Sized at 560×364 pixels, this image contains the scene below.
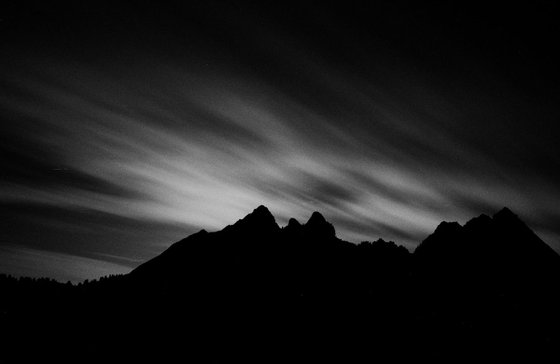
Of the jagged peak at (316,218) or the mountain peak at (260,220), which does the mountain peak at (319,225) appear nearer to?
the jagged peak at (316,218)

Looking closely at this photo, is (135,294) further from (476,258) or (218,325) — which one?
(476,258)

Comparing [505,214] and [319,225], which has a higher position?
[505,214]

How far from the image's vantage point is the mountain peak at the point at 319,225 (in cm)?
14250

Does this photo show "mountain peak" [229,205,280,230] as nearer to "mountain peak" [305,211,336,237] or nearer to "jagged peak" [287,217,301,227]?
"jagged peak" [287,217,301,227]

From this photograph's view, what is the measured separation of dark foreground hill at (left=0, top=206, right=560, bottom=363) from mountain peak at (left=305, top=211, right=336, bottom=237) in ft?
2.18

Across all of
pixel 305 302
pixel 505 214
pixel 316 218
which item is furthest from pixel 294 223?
pixel 505 214

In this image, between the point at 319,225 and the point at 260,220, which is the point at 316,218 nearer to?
the point at 319,225

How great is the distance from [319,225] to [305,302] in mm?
46789

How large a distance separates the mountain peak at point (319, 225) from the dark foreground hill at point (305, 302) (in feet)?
2.18

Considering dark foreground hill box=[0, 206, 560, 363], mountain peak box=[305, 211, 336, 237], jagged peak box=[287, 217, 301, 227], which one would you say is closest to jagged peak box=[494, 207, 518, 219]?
dark foreground hill box=[0, 206, 560, 363]

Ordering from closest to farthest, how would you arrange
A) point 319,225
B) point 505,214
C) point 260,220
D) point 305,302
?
point 305,302 → point 505,214 → point 319,225 → point 260,220

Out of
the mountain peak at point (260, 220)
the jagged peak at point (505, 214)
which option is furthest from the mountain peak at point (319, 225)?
the jagged peak at point (505, 214)

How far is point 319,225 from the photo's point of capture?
14425cm

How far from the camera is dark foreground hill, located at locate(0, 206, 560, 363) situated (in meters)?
74.4
